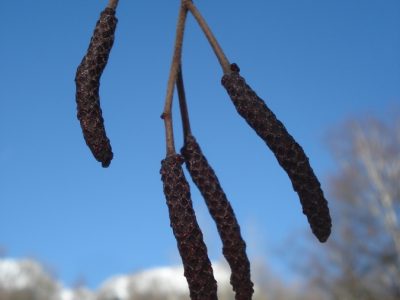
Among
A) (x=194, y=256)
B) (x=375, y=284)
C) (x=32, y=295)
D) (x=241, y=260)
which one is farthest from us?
(x=32, y=295)

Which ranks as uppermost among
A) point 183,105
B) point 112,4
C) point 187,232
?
point 112,4

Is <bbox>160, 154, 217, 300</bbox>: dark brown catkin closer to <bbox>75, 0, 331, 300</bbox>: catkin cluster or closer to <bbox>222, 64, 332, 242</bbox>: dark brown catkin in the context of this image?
<bbox>75, 0, 331, 300</bbox>: catkin cluster

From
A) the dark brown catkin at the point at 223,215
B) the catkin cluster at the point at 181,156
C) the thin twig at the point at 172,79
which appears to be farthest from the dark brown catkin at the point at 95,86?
the dark brown catkin at the point at 223,215

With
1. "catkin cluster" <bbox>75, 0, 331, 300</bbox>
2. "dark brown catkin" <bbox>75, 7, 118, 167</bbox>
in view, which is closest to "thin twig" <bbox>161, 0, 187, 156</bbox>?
"catkin cluster" <bbox>75, 0, 331, 300</bbox>

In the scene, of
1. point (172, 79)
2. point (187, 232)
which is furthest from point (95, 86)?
point (187, 232)

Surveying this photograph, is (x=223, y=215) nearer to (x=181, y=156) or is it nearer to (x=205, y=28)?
(x=181, y=156)

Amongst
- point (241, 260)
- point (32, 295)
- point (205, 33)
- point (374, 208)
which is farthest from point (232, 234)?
point (32, 295)

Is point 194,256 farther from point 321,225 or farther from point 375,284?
point 375,284
